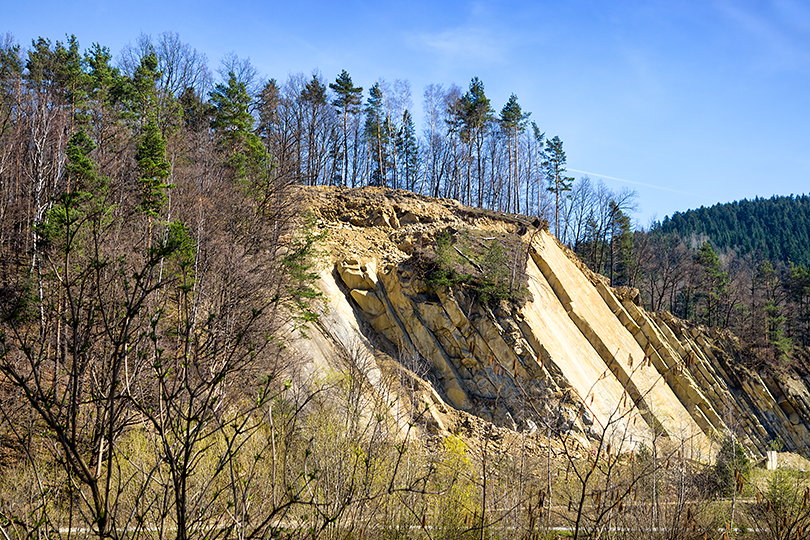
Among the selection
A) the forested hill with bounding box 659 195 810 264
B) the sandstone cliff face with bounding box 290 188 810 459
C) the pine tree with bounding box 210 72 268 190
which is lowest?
the sandstone cliff face with bounding box 290 188 810 459

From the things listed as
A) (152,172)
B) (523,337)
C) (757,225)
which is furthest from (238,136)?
(757,225)

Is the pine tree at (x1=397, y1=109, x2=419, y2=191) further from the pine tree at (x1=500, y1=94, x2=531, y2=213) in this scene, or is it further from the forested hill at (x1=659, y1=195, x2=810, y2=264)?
the forested hill at (x1=659, y1=195, x2=810, y2=264)

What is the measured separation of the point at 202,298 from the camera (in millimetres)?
8625

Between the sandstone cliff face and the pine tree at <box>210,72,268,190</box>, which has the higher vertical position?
the pine tree at <box>210,72,268,190</box>

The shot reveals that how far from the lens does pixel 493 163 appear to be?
49.2 metres

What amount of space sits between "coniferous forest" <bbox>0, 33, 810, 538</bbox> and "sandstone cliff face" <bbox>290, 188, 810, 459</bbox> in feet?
9.54

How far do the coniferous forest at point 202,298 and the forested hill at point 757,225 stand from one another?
5374 centimetres

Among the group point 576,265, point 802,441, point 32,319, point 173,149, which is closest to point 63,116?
point 173,149

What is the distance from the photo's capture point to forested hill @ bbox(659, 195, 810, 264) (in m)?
106

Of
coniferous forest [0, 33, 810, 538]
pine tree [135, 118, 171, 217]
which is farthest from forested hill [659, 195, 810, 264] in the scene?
pine tree [135, 118, 171, 217]

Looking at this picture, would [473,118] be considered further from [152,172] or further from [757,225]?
[757,225]

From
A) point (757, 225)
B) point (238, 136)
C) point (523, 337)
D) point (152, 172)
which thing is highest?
point (757, 225)

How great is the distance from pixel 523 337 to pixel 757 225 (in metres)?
119

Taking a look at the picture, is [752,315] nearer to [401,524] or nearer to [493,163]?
[493,163]
